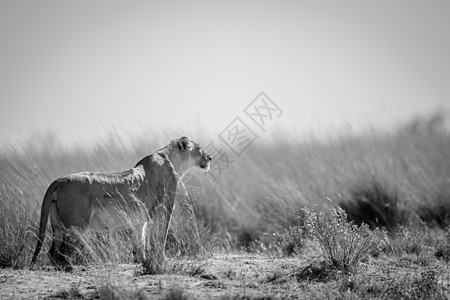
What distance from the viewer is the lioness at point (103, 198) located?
6285 millimetres

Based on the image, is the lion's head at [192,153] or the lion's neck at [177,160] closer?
the lion's neck at [177,160]

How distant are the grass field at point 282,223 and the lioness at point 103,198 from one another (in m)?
0.27

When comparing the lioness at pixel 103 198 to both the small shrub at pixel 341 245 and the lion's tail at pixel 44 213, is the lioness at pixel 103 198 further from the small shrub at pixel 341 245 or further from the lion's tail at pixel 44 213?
the small shrub at pixel 341 245

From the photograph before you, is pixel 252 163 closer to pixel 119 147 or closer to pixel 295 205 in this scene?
pixel 295 205

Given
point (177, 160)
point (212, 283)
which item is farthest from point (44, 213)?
point (177, 160)

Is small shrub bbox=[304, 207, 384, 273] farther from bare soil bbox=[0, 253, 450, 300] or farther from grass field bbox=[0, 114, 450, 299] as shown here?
bare soil bbox=[0, 253, 450, 300]

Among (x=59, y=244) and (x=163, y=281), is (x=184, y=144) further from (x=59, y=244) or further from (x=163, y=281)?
(x=163, y=281)

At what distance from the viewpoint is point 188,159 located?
8.62m

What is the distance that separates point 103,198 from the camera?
6633 mm

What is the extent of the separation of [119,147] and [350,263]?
5480 mm

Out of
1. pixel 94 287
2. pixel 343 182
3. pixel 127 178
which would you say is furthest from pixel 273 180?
pixel 94 287

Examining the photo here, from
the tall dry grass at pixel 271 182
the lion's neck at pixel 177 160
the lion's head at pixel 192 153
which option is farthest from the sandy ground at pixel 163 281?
the lion's head at pixel 192 153

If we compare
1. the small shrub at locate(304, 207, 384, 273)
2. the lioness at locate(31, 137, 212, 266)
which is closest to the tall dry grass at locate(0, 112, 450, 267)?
the lioness at locate(31, 137, 212, 266)

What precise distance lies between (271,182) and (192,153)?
3.77 metres
